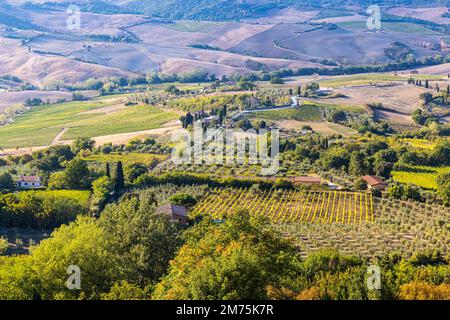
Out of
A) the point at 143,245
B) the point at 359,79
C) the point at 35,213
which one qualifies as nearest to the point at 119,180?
the point at 35,213

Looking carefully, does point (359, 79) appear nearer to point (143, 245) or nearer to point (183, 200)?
point (183, 200)

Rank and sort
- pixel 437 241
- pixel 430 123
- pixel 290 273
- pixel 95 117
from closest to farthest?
pixel 290 273 → pixel 437 241 → pixel 430 123 → pixel 95 117

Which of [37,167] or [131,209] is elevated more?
[131,209]

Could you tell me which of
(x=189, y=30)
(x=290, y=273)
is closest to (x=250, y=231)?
(x=290, y=273)

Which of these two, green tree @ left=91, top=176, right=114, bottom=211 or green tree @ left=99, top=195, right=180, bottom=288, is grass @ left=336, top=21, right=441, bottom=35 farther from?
green tree @ left=99, top=195, right=180, bottom=288

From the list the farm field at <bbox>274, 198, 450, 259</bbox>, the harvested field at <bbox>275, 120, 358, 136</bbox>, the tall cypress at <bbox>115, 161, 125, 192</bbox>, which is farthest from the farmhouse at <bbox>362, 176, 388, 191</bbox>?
the harvested field at <bbox>275, 120, 358, 136</bbox>
